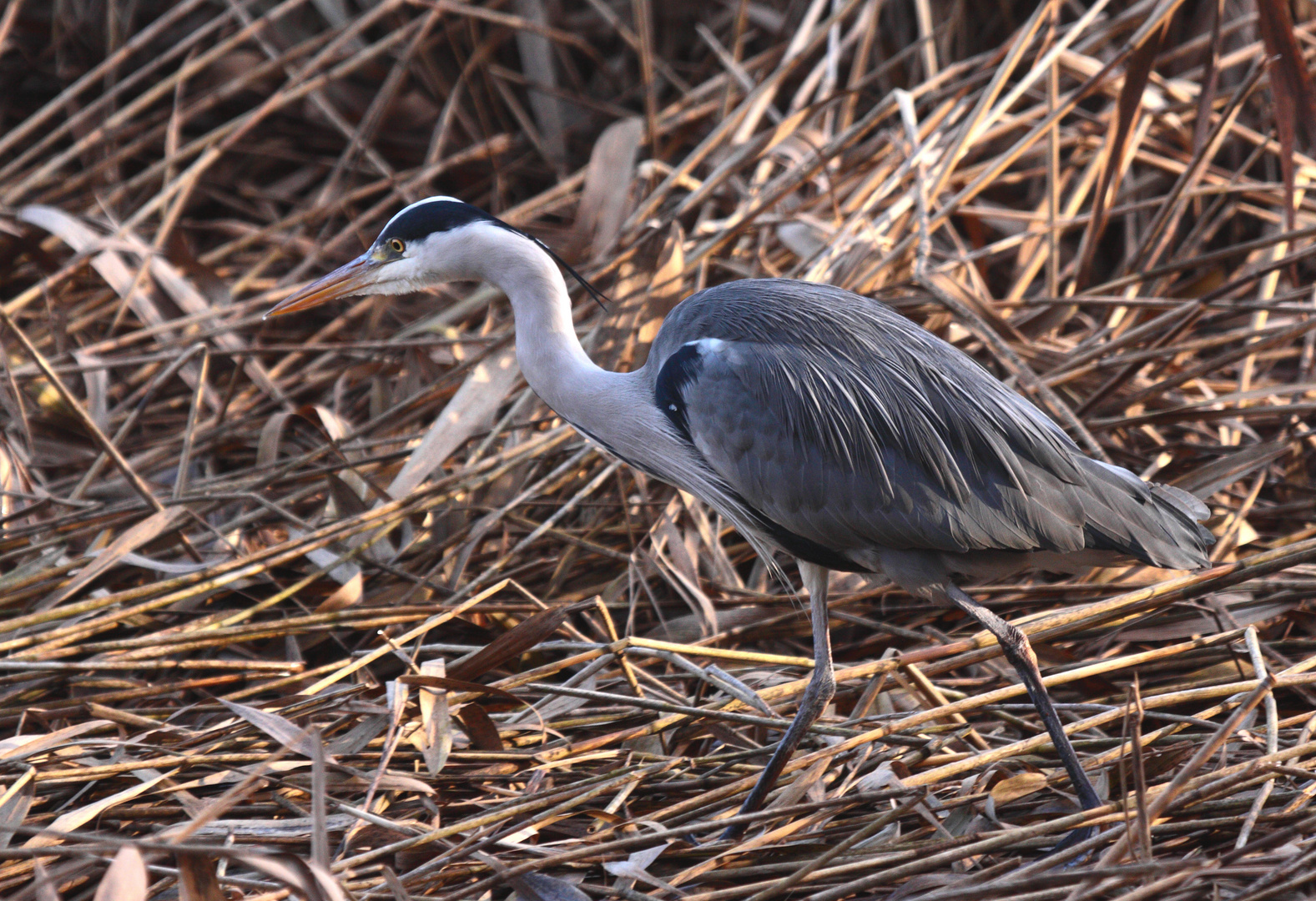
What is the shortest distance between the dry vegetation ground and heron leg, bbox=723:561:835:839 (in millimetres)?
50

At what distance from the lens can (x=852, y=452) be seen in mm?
2438

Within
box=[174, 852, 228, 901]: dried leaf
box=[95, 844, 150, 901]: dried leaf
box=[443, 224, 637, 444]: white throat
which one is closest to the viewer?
box=[95, 844, 150, 901]: dried leaf

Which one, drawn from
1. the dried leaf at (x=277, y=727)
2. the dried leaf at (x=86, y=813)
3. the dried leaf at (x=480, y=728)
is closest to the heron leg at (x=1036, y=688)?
the dried leaf at (x=480, y=728)

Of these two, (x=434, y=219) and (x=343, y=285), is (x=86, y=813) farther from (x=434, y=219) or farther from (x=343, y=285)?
(x=434, y=219)

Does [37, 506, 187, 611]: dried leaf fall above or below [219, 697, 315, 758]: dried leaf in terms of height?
above

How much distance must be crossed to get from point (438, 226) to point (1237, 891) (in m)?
2.06

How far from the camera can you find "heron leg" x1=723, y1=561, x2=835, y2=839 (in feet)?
7.68

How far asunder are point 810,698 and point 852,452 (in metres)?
0.52

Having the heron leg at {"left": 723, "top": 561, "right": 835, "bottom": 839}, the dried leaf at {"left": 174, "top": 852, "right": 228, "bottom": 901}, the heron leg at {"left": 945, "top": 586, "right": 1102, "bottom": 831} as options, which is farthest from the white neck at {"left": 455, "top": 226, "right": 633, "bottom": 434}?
the dried leaf at {"left": 174, "top": 852, "right": 228, "bottom": 901}

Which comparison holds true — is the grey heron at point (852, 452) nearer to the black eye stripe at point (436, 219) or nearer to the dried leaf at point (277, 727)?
the black eye stripe at point (436, 219)

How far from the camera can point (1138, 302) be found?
11.4 ft

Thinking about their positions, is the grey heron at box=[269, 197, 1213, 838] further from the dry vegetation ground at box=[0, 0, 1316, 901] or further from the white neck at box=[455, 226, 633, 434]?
the dry vegetation ground at box=[0, 0, 1316, 901]

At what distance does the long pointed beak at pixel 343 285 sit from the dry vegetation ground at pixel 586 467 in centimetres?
56

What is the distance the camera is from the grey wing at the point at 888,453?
2377 mm
